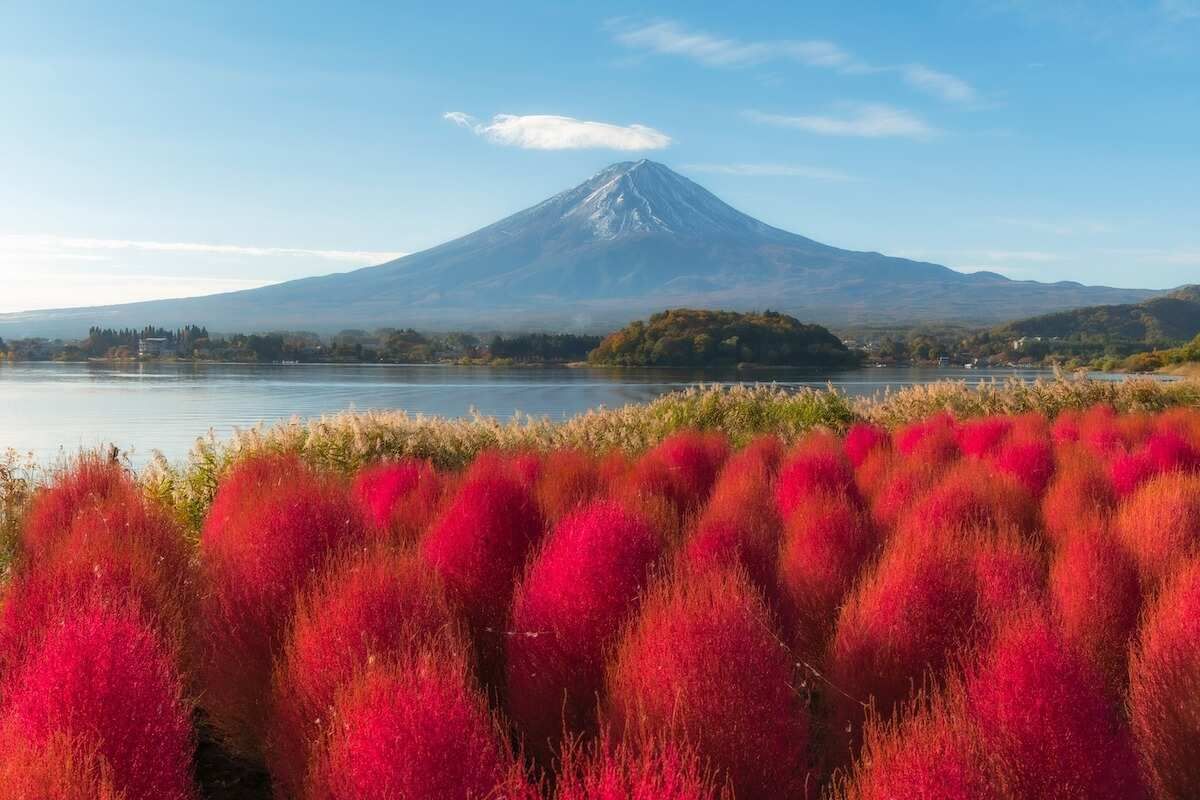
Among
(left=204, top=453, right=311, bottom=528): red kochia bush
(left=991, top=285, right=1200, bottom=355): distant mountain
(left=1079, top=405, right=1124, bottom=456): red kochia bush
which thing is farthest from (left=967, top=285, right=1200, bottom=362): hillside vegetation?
(left=204, top=453, right=311, bottom=528): red kochia bush

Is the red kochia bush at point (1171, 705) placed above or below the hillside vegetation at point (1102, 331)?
below

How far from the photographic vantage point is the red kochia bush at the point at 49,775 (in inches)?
111

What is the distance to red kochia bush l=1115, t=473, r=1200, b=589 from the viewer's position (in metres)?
6.64

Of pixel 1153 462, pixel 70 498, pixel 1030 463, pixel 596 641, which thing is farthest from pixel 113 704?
pixel 1153 462

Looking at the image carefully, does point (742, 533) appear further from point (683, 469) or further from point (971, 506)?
point (683, 469)

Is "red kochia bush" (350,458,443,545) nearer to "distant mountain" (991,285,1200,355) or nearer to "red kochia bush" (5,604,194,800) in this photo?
"red kochia bush" (5,604,194,800)

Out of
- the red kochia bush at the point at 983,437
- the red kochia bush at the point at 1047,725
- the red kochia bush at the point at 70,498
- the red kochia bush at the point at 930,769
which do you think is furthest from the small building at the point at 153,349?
the red kochia bush at the point at 930,769

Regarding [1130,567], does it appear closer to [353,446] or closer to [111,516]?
[111,516]

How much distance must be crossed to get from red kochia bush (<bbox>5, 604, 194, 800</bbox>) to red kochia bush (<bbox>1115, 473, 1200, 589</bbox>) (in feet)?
18.3

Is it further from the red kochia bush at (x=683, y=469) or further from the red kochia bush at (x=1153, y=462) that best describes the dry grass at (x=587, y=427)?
the red kochia bush at (x=1153, y=462)

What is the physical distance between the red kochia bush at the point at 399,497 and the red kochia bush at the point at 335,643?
2113 mm

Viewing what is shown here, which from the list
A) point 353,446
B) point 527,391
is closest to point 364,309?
point 527,391

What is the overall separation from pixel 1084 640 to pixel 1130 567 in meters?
1.12

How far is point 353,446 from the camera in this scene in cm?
1239
